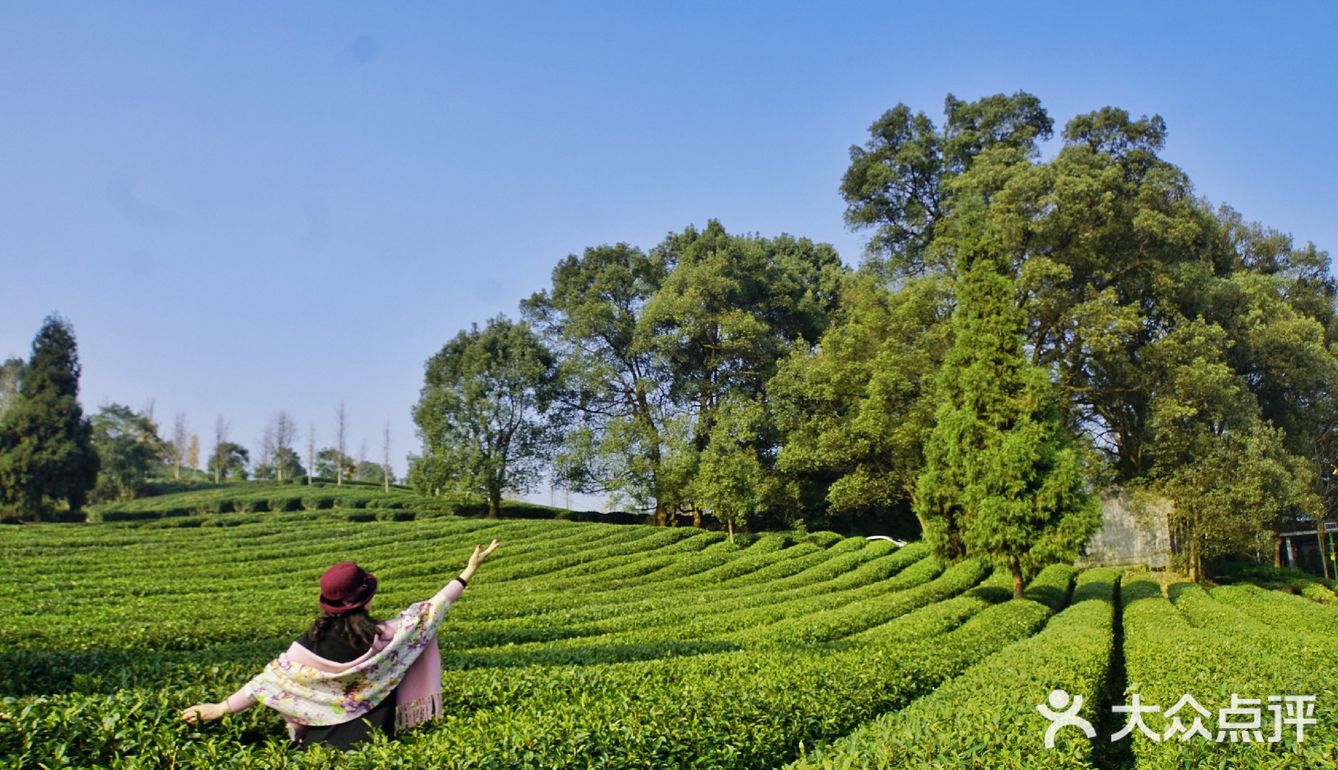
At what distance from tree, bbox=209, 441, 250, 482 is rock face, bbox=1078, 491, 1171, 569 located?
62.8 metres

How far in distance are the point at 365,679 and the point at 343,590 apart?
0.49 meters

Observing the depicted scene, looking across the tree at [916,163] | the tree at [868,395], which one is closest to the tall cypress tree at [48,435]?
the tree at [868,395]

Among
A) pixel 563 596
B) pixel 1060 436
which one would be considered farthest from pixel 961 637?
pixel 563 596

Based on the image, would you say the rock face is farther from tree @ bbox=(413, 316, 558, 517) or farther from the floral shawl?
the floral shawl

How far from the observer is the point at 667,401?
136ft

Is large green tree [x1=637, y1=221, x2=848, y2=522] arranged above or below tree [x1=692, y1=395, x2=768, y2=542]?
above

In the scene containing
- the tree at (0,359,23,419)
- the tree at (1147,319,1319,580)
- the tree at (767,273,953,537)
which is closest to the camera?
the tree at (1147,319,1319,580)

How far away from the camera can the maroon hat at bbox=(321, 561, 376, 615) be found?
450cm

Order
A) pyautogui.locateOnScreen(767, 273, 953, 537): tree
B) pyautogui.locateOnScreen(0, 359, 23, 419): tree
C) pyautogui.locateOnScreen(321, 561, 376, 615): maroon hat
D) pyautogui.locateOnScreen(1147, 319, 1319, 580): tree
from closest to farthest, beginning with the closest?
1. pyautogui.locateOnScreen(321, 561, 376, 615): maroon hat
2. pyautogui.locateOnScreen(1147, 319, 1319, 580): tree
3. pyautogui.locateOnScreen(767, 273, 953, 537): tree
4. pyautogui.locateOnScreen(0, 359, 23, 419): tree

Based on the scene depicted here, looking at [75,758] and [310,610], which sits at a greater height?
[75,758]

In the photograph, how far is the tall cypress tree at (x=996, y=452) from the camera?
1917 cm

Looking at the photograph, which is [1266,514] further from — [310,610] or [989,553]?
[310,610]

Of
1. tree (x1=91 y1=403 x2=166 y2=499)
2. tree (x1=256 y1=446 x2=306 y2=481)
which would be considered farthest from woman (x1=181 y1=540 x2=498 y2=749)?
tree (x1=256 y1=446 x2=306 y2=481)

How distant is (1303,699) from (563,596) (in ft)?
53.6
